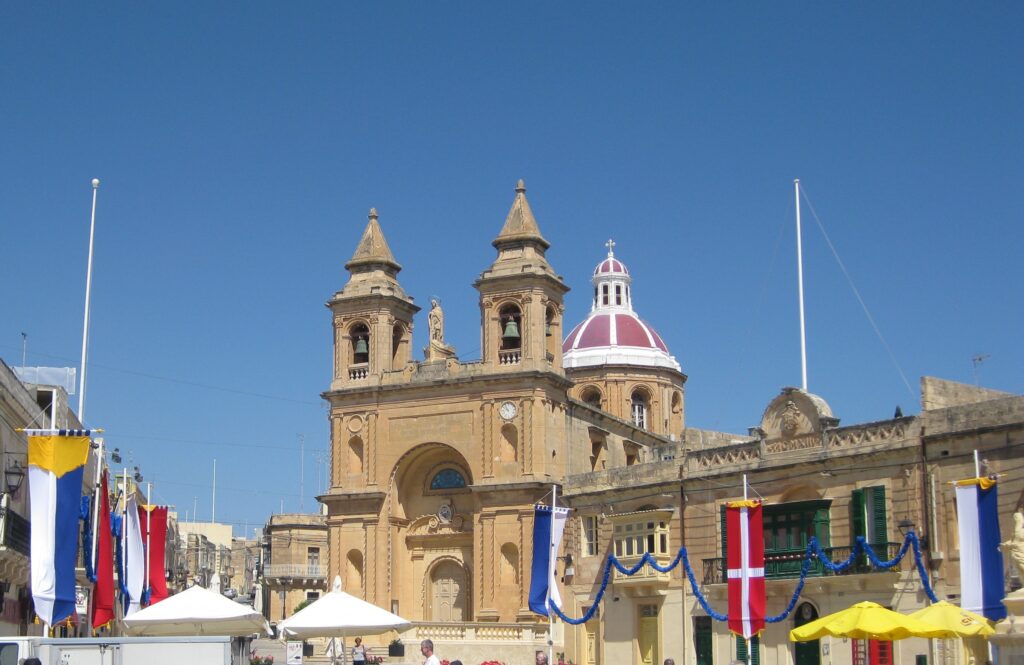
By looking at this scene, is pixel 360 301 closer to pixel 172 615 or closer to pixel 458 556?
pixel 458 556

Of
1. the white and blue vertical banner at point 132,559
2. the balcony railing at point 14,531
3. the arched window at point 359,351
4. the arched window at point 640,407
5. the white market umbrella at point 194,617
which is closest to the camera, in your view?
the white market umbrella at point 194,617

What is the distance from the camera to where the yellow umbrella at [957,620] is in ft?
78.0

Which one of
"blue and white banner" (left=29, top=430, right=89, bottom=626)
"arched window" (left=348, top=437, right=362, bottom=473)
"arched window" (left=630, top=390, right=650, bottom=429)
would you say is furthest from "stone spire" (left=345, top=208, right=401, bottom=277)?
"blue and white banner" (left=29, top=430, right=89, bottom=626)

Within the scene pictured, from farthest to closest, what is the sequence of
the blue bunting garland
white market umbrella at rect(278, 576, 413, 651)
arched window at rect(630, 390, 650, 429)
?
1. arched window at rect(630, 390, 650, 429)
2. the blue bunting garland
3. white market umbrella at rect(278, 576, 413, 651)

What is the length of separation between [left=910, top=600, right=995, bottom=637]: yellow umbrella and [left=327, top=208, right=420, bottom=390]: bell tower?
3107 centimetres

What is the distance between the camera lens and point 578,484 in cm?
4797

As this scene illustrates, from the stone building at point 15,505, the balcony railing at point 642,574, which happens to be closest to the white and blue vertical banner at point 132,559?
the stone building at point 15,505

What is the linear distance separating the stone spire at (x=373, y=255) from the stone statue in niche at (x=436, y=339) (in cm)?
221

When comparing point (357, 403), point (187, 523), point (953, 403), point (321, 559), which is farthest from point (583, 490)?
point (187, 523)

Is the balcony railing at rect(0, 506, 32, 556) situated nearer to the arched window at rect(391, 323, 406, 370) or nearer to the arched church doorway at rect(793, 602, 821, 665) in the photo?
the arched church doorway at rect(793, 602, 821, 665)

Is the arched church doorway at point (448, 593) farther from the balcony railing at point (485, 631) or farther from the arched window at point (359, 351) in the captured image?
the arched window at point (359, 351)

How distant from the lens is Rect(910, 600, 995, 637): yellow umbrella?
23.8 metres

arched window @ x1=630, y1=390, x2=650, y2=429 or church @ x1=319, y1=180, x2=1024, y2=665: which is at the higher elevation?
arched window @ x1=630, y1=390, x2=650, y2=429

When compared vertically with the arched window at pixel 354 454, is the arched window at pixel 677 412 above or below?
above
